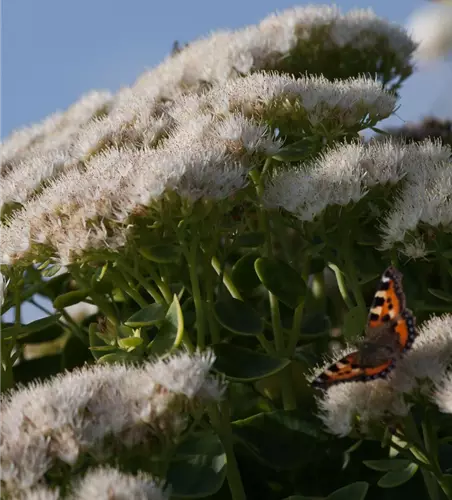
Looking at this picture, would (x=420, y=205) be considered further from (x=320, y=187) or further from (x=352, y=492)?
(x=352, y=492)

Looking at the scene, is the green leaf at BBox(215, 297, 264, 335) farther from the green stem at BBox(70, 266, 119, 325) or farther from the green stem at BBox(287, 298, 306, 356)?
the green stem at BBox(70, 266, 119, 325)

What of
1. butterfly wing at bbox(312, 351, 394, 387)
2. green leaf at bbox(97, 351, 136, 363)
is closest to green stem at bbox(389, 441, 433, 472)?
butterfly wing at bbox(312, 351, 394, 387)

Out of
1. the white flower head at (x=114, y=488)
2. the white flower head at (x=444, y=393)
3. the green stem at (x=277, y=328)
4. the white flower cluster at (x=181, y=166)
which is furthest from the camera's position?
the green stem at (x=277, y=328)

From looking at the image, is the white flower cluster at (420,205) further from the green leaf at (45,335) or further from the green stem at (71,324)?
the green leaf at (45,335)

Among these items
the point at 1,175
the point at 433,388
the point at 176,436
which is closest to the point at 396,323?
the point at 433,388

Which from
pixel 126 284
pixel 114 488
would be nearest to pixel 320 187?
pixel 126 284

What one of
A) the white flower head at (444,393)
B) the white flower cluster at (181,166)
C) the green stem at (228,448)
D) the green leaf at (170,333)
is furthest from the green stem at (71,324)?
the white flower head at (444,393)
